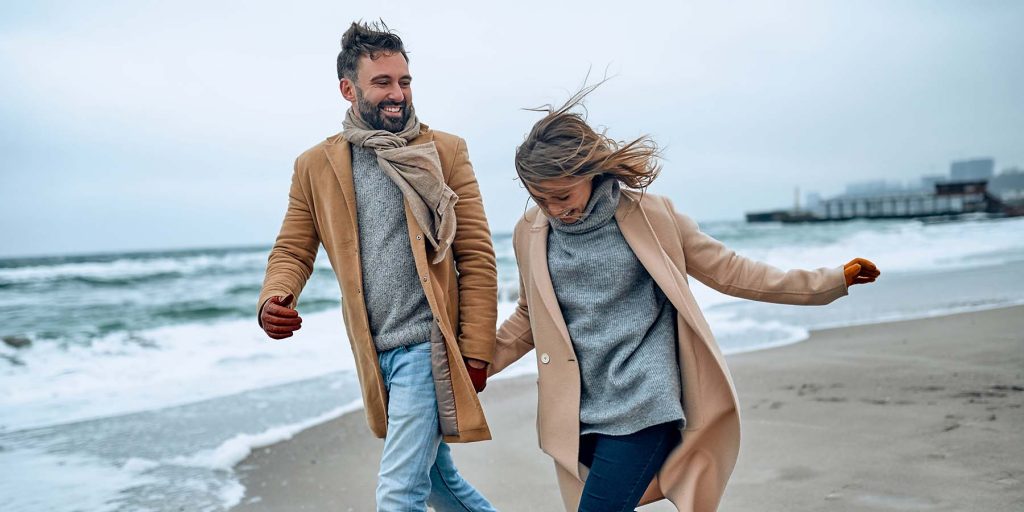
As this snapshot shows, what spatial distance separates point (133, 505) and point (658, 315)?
10.5 ft

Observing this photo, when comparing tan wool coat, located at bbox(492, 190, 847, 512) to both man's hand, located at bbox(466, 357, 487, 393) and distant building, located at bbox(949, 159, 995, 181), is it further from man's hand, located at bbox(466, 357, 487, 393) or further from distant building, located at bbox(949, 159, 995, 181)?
distant building, located at bbox(949, 159, 995, 181)

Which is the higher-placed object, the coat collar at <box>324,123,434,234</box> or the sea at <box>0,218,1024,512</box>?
the coat collar at <box>324,123,434,234</box>

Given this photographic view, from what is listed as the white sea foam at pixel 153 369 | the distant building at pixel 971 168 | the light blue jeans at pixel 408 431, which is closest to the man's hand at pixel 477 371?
the light blue jeans at pixel 408 431

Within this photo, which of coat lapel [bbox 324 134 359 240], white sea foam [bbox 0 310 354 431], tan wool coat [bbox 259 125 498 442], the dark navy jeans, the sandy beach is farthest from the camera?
white sea foam [bbox 0 310 354 431]

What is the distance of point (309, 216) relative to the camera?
2.80m

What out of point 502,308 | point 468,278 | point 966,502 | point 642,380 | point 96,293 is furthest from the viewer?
point 96,293

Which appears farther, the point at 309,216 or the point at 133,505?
the point at 133,505

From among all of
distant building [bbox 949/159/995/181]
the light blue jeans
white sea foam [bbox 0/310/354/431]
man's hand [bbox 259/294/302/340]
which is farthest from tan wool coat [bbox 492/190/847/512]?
distant building [bbox 949/159/995/181]

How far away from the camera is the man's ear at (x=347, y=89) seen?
→ 270 centimetres

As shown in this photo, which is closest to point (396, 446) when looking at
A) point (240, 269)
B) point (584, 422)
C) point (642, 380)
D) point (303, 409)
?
point (584, 422)

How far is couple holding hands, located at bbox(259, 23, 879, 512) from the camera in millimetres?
2336

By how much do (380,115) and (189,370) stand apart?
714cm

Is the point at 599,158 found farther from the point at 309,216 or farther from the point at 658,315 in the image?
the point at 309,216

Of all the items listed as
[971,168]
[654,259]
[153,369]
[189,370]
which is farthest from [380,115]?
[971,168]
